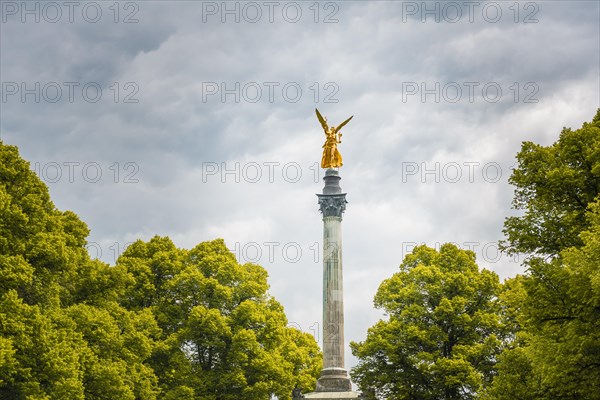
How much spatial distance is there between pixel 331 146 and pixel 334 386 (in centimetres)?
1623

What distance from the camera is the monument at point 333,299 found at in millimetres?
44656

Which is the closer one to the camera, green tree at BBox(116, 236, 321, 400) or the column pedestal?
the column pedestal

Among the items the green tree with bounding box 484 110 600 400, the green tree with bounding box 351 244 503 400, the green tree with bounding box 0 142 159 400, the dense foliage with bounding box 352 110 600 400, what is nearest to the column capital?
the green tree with bounding box 351 244 503 400

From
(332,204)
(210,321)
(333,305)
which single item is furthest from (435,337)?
(210,321)

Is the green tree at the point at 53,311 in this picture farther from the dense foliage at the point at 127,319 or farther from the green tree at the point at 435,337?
the green tree at the point at 435,337

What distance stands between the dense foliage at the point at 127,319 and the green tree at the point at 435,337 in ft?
21.1

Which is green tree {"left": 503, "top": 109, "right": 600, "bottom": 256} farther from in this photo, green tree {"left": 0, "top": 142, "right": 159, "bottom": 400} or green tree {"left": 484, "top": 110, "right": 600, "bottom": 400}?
green tree {"left": 0, "top": 142, "right": 159, "bottom": 400}

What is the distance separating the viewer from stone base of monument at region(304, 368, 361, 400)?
43.9m

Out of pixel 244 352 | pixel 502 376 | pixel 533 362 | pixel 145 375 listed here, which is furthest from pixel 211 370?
pixel 533 362

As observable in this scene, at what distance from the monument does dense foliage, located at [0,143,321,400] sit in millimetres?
4281

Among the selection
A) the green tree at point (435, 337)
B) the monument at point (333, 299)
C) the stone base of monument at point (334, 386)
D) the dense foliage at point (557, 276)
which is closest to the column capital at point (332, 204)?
the monument at point (333, 299)

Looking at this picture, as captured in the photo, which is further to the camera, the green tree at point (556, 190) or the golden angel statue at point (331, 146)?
the golden angel statue at point (331, 146)

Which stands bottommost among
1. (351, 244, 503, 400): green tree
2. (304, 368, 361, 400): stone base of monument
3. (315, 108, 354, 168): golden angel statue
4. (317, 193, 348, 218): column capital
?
(304, 368, 361, 400): stone base of monument

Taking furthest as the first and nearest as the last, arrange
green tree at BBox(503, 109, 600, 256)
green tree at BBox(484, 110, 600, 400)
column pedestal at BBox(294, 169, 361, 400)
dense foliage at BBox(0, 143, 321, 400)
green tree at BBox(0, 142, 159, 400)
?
column pedestal at BBox(294, 169, 361, 400) < dense foliage at BBox(0, 143, 321, 400) < green tree at BBox(0, 142, 159, 400) < green tree at BBox(503, 109, 600, 256) < green tree at BBox(484, 110, 600, 400)
